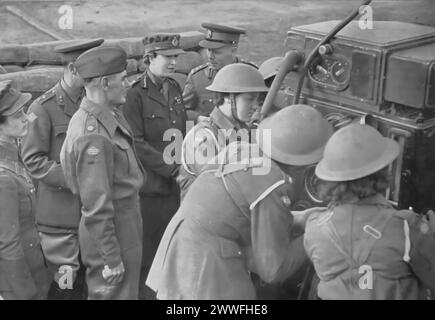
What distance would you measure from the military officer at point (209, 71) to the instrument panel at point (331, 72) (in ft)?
5.30

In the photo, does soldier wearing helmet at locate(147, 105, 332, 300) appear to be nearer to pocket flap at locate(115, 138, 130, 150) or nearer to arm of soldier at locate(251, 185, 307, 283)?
arm of soldier at locate(251, 185, 307, 283)

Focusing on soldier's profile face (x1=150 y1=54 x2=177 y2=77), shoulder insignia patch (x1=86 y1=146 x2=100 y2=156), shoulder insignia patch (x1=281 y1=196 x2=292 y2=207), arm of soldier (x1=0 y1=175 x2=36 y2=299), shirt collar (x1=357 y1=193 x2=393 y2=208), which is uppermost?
soldier's profile face (x1=150 y1=54 x2=177 y2=77)

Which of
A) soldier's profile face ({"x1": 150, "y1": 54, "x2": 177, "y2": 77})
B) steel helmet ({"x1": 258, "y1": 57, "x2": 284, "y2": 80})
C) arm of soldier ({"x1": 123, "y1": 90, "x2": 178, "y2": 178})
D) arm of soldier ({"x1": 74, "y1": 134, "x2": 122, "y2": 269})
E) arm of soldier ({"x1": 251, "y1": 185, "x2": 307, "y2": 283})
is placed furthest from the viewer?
soldier's profile face ({"x1": 150, "y1": 54, "x2": 177, "y2": 77})

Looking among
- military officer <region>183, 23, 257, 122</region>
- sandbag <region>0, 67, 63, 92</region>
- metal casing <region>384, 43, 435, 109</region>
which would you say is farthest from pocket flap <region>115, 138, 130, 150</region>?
sandbag <region>0, 67, 63, 92</region>

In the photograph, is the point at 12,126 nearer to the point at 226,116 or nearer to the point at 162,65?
the point at 226,116

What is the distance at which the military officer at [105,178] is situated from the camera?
145 inches

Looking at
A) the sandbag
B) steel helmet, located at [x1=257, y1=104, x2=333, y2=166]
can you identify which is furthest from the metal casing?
the sandbag

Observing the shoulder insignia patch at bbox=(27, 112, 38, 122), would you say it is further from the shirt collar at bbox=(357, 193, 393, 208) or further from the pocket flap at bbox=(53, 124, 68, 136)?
the shirt collar at bbox=(357, 193, 393, 208)

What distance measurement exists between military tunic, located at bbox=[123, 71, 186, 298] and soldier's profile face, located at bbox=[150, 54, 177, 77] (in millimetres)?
44

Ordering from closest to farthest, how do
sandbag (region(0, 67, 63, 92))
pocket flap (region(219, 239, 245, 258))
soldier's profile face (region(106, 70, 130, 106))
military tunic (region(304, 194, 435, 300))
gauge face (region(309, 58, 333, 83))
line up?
military tunic (region(304, 194, 435, 300)) → pocket flap (region(219, 239, 245, 258)) → gauge face (region(309, 58, 333, 83)) → soldier's profile face (region(106, 70, 130, 106)) → sandbag (region(0, 67, 63, 92))

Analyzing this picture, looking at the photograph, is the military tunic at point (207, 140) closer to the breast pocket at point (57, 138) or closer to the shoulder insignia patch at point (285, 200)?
the breast pocket at point (57, 138)

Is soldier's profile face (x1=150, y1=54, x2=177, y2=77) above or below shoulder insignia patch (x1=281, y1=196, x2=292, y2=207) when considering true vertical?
above

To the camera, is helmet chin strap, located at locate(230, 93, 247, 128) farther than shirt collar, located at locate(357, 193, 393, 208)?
Yes

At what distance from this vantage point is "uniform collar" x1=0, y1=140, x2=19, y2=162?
3693 mm
